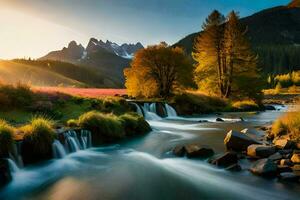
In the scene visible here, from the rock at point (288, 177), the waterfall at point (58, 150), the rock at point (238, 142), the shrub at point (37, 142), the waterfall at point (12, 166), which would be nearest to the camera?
the rock at point (288, 177)

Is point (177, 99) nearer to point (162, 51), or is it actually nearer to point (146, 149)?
point (162, 51)

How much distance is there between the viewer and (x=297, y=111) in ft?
64.7

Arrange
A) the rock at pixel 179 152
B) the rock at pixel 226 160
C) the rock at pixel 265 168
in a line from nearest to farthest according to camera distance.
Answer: the rock at pixel 265 168
the rock at pixel 226 160
the rock at pixel 179 152

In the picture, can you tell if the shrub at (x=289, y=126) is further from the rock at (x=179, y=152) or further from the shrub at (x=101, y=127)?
the shrub at (x=101, y=127)

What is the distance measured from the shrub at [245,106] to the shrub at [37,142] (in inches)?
1331

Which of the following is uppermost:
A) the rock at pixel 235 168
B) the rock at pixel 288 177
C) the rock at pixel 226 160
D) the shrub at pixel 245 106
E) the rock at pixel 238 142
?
the shrub at pixel 245 106

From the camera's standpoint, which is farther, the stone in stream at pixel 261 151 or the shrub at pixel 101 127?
the shrub at pixel 101 127

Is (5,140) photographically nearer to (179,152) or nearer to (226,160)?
(179,152)

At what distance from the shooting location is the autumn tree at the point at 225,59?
51219mm

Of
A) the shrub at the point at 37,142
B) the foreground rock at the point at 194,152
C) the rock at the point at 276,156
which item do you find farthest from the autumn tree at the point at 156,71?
the rock at the point at 276,156

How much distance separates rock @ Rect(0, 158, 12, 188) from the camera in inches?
503

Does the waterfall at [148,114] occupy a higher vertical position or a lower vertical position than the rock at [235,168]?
higher

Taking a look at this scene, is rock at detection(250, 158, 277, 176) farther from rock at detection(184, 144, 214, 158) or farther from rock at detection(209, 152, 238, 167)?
rock at detection(184, 144, 214, 158)

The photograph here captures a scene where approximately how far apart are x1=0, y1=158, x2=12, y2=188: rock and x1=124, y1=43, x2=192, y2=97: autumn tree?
34.1 meters
